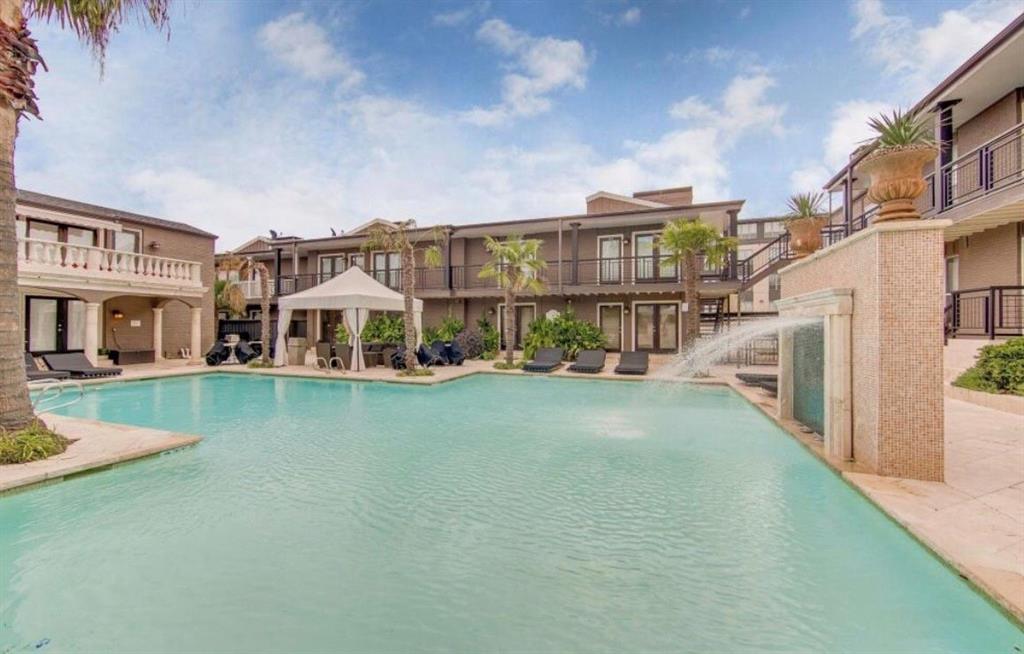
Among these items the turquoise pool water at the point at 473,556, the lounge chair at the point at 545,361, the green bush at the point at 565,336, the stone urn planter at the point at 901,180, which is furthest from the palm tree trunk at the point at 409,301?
the stone urn planter at the point at 901,180

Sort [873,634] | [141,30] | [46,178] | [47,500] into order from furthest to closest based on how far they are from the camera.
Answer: [46,178] < [141,30] < [47,500] < [873,634]

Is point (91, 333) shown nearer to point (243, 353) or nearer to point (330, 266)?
point (243, 353)

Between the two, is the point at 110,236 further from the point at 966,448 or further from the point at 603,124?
the point at 966,448

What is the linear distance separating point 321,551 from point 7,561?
7.88 ft

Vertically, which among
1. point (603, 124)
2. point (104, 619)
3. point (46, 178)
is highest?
point (603, 124)

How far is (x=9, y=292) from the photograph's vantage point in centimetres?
594

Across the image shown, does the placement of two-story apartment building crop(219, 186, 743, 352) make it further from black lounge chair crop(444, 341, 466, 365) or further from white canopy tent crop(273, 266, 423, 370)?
white canopy tent crop(273, 266, 423, 370)

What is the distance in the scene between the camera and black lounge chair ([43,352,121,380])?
13.9 m

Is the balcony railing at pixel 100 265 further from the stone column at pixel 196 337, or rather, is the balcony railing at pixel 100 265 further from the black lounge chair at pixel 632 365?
the black lounge chair at pixel 632 365

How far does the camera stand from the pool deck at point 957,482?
3278 mm

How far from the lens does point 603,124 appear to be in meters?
21.2

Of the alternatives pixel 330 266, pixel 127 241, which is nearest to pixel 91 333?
pixel 127 241

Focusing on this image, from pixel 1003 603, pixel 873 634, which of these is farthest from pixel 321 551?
pixel 1003 603

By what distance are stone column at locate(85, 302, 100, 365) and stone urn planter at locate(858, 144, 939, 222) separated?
825 inches
